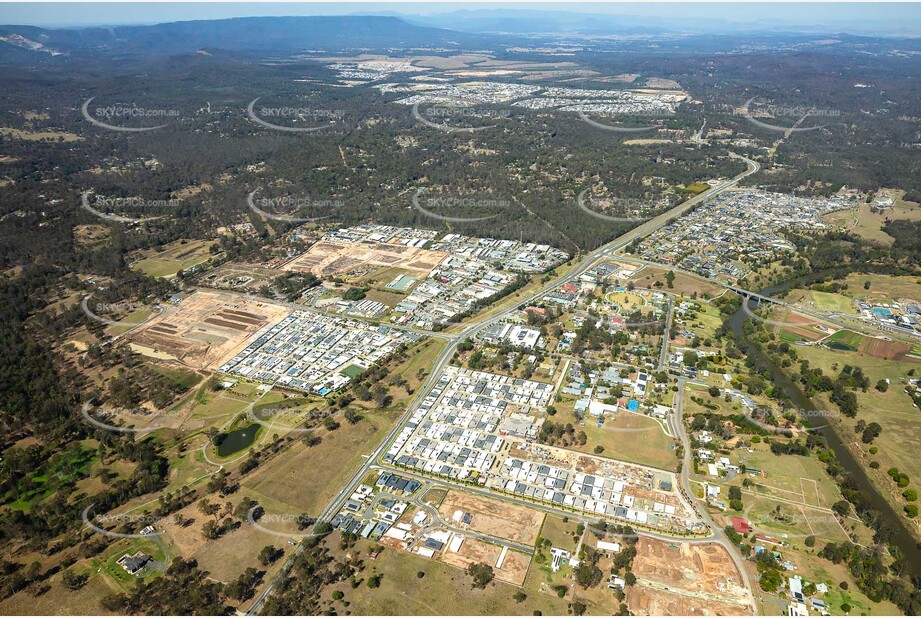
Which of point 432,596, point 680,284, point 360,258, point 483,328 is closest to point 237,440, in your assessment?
point 432,596

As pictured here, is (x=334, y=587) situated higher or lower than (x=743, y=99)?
lower

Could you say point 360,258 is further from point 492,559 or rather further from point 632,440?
point 492,559

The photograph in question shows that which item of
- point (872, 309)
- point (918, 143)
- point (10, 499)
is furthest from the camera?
point (918, 143)

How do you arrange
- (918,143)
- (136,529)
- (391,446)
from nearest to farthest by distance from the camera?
(136,529), (391,446), (918,143)

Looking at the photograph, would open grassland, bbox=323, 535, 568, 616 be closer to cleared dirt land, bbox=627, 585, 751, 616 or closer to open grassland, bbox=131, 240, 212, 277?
cleared dirt land, bbox=627, 585, 751, 616

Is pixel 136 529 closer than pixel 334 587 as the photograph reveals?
No

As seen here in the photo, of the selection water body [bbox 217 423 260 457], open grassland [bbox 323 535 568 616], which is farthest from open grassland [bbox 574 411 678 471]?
water body [bbox 217 423 260 457]

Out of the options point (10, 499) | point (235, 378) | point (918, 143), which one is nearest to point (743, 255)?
point (235, 378)

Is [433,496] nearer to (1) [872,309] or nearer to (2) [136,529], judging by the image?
(2) [136,529]
